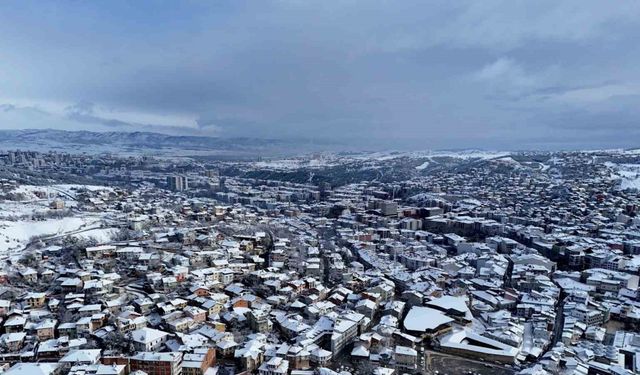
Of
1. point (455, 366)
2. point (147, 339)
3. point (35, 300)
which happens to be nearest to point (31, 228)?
point (35, 300)

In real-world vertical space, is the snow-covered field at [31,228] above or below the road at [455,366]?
above

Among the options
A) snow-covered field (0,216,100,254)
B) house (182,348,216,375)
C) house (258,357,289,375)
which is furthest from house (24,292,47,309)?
house (258,357,289,375)

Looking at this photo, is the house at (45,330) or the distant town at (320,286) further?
the house at (45,330)

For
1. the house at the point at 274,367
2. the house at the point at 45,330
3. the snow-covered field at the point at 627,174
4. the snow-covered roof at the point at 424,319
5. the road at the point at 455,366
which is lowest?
the road at the point at 455,366

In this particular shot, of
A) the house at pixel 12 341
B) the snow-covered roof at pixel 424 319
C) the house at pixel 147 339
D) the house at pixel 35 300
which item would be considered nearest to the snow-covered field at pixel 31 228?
the house at pixel 35 300

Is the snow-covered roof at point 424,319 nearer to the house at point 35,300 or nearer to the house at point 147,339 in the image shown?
the house at point 147,339

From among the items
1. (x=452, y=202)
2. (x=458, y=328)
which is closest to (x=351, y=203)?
(x=452, y=202)

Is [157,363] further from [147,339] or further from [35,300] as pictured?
[35,300]

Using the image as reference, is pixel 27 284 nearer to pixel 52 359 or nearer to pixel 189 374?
pixel 52 359
